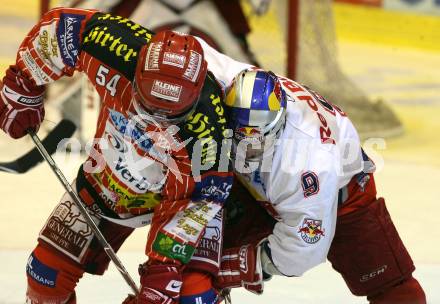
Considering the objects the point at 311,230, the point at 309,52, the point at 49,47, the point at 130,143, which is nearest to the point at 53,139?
the point at 49,47

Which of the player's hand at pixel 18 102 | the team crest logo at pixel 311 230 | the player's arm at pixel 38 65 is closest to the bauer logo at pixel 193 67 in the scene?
the player's arm at pixel 38 65

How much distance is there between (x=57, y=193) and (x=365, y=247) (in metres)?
1.89

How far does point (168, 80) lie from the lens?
108 inches

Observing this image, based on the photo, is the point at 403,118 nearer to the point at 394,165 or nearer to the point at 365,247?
the point at 394,165

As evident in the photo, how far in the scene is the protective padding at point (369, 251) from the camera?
3324 mm

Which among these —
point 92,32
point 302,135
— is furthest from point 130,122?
point 302,135

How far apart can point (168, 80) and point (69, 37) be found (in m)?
0.45

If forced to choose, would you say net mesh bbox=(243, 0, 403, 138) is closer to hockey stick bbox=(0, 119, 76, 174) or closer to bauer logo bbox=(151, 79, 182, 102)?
hockey stick bbox=(0, 119, 76, 174)

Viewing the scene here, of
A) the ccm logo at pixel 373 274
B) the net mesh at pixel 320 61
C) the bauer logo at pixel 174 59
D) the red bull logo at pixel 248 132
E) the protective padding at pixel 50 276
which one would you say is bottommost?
the net mesh at pixel 320 61

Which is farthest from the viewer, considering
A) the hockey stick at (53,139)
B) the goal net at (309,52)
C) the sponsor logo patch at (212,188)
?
the goal net at (309,52)

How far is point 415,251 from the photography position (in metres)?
4.30

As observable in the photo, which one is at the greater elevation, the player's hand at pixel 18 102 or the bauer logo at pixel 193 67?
the bauer logo at pixel 193 67

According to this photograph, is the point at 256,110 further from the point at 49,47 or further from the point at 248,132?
the point at 49,47

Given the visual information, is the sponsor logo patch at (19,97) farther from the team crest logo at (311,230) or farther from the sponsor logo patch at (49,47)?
the team crest logo at (311,230)
